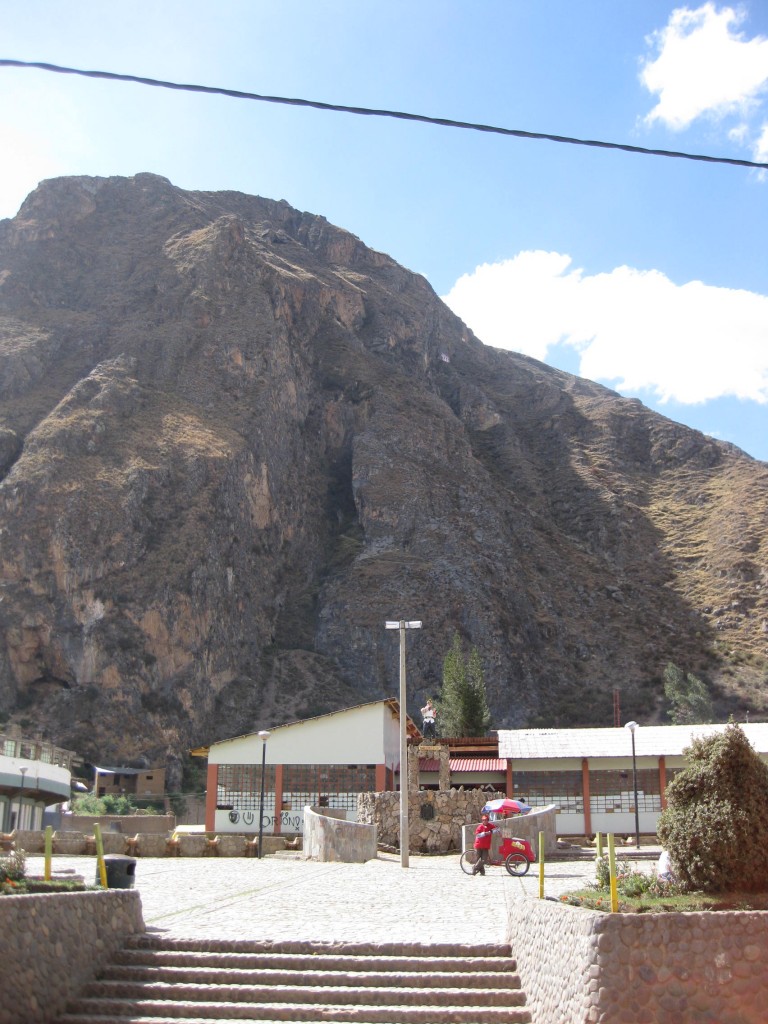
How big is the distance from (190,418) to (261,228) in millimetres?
60116

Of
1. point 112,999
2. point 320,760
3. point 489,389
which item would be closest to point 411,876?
point 112,999

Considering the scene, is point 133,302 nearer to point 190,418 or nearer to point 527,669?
point 190,418

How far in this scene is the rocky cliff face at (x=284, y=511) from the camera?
8938cm

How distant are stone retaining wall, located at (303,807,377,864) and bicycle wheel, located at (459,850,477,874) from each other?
4.00 m

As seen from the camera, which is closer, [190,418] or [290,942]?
[290,942]

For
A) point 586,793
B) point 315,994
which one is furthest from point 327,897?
point 586,793

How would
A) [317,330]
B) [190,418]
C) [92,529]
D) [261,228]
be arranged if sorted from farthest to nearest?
1. [261,228]
2. [317,330]
3. [190,418]
4. [92,529]

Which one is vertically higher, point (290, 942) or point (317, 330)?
point (317, 330)

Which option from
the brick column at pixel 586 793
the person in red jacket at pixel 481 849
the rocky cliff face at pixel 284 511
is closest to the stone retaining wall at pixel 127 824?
the person in red jacket at pixel 481 849

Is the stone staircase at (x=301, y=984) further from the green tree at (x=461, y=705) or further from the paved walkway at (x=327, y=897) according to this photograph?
the green tree at (x=461, y=705)

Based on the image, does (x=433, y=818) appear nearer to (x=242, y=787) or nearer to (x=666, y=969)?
(x=242, y=787)

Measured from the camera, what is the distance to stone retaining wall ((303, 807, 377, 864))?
28.4 metres

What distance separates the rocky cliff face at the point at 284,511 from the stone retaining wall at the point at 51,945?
69.6m

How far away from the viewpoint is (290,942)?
12898 millimetres
